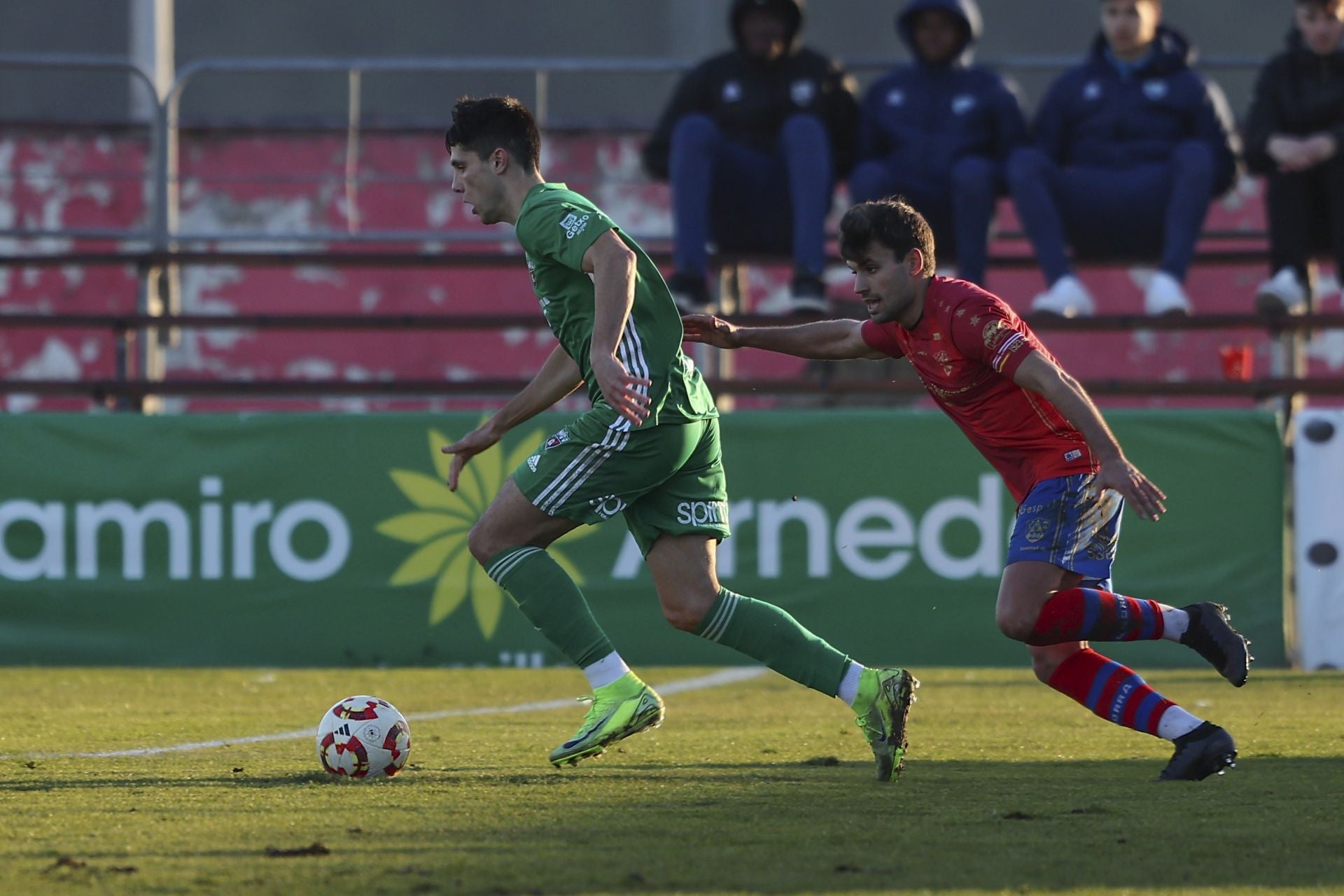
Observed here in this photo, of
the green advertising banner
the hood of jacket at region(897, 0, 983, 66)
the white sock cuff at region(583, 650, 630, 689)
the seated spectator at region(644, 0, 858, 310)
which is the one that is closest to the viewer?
the white sock cuff at region(583, 650, 630, 689)

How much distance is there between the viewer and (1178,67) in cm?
1048

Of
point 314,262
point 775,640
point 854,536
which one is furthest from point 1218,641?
point 314,262

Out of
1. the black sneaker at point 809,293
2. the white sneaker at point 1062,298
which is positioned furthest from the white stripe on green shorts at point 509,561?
the white sneaker at point 1062,298

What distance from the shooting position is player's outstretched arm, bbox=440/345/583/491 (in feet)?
18.2

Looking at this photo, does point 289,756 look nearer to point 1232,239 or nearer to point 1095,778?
point 1095,778

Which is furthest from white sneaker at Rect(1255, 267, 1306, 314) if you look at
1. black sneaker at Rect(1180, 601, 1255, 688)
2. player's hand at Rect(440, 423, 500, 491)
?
player's hand at Rect(440, 423, 500, 491)

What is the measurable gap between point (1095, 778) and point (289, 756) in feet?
7.72

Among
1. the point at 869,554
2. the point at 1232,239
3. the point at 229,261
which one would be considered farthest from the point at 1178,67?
the point at 229,261

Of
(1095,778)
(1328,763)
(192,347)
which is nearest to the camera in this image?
(1095,778)

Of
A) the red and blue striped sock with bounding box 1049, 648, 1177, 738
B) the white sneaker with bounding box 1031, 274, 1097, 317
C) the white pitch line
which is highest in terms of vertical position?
the white sneaker with bounding box 1031, 274, 1097, 317

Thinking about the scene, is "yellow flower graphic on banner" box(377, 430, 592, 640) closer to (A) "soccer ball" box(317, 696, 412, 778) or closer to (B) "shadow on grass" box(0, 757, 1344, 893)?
(B) "shadow on grass" box(0, 757, 1344, 893)

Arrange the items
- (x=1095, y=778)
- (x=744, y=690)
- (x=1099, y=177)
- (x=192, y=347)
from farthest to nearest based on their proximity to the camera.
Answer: (x=192, y=347), (x=1099, y=177), (x=744, y=690), (x=1095, y=778)

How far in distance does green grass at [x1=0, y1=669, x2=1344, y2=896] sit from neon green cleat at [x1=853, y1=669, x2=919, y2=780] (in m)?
0.08

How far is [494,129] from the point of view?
17.5 ft
